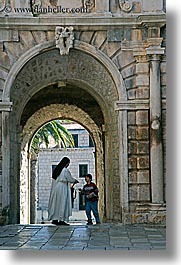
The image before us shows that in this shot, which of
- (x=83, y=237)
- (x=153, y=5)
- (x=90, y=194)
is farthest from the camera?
(x=90, y=194)

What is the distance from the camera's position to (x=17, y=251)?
7.20m

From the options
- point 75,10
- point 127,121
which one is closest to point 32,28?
point 75,10

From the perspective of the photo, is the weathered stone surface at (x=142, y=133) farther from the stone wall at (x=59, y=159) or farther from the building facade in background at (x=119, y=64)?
the stone wall at (x=59, y=159)

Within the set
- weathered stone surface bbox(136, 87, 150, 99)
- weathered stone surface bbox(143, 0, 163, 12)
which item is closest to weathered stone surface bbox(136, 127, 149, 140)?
weathered stone surface bbox(136, 87, 150, 99)

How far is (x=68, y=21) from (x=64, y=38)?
271mm

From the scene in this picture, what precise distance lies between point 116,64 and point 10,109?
1.82 meters

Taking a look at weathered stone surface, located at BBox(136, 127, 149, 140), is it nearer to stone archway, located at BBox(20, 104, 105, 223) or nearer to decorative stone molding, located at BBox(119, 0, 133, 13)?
decorative stone molding, located at BBox(119, 0, 133, 13)

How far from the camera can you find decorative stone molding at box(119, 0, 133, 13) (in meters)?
10.3

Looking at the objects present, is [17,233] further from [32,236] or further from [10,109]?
[10,109]

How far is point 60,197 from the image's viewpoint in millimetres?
10711

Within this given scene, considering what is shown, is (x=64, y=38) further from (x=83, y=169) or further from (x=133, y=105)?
(x=83, y=169)

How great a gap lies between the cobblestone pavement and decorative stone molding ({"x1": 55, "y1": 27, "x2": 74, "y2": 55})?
281cm

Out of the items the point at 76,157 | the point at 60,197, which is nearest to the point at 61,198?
the point at 60,197

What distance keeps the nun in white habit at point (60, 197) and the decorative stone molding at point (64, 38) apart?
5.92ft
